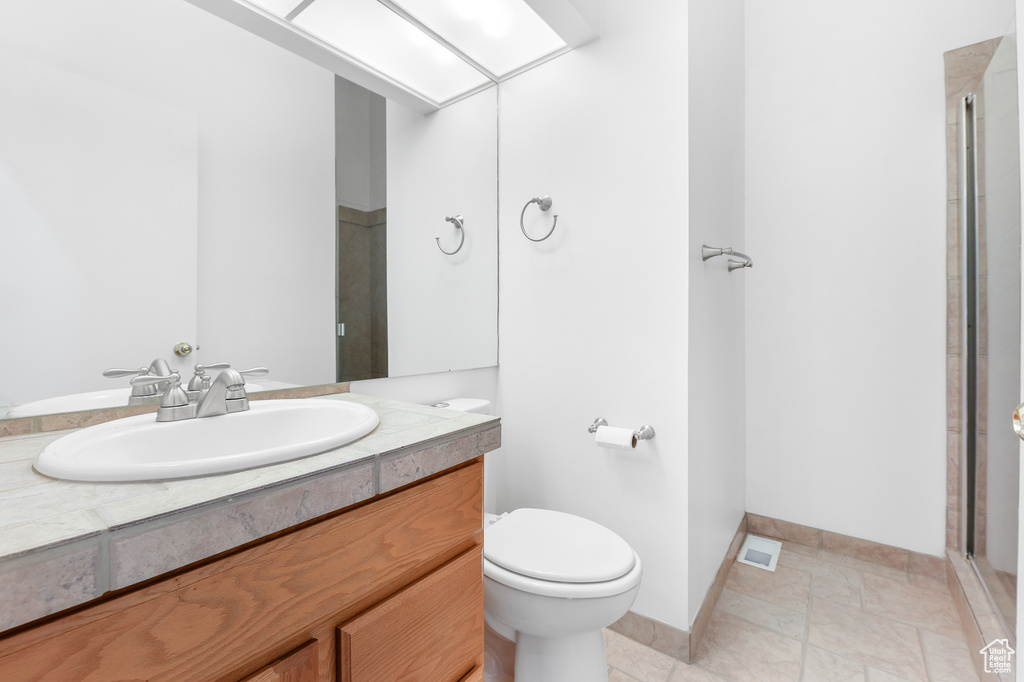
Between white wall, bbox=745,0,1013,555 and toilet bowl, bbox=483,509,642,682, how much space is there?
1387 millimetres

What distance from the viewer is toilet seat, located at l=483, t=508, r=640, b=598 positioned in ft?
3.43

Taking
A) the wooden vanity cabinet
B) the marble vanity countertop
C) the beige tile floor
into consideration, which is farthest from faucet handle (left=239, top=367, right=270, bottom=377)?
the beige tile floor

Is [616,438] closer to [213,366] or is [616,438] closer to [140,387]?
[213,366]

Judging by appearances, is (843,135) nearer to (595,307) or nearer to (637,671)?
(595,307)

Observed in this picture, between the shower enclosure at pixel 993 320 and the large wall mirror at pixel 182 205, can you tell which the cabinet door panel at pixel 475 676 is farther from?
the shower enclosure at pixel 993 320

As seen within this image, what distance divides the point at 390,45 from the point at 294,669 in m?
1.75

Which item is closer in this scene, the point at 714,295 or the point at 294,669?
the point at 294,669

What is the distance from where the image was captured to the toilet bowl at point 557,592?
40.9 inches

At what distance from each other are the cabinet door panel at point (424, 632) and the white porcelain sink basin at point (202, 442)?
0.82 feet

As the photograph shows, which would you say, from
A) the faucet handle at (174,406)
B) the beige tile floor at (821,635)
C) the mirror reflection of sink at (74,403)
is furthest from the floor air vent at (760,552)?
the mirror reflection of sink at (74,403)

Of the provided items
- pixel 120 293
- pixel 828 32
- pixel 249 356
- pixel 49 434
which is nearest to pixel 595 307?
pixel 249 356

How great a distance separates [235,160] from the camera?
1.09 meters

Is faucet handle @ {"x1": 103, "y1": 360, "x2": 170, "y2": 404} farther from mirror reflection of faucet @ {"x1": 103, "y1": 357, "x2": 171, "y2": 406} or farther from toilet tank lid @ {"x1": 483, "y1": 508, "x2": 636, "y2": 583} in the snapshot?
toilet tank lid @ {"x1": 483, "y1": 508, "x2": 636, "y2": 583}

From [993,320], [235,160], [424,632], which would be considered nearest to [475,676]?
[424,632]
